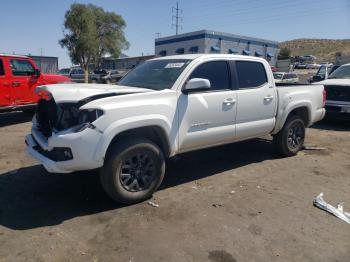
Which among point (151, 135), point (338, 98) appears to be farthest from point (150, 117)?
point (338, 98)

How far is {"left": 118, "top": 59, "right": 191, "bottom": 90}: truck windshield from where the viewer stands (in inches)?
182

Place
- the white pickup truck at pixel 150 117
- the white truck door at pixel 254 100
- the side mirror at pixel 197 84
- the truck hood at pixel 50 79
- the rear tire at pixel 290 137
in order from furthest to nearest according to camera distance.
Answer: the truck hood at pixel 50 79, the rear tire at pixel 290 137, the white truck door at pixel 254 100, the side mirror at pixel 197 84, the white pickup truck at pixel 150 117

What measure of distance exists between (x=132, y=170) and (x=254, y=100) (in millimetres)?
2431

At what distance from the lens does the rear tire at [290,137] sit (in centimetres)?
616

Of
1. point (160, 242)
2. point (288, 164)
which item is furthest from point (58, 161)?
point (288, 164)

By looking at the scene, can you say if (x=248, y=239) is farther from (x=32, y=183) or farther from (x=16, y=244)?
(x=32, y=183)

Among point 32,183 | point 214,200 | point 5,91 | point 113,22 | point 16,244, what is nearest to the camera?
point 16,244

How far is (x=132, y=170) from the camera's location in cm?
410

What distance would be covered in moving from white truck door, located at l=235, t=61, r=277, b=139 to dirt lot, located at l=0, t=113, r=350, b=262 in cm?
74

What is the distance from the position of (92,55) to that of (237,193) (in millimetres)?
40616

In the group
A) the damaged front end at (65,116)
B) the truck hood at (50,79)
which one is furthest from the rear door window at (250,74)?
the truck hood at (50,79)

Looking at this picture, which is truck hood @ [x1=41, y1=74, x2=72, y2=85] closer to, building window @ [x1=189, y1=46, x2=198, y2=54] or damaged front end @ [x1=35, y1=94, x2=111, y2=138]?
damaged front end @ [x1=35, y1=94, x2=111, y2=138]

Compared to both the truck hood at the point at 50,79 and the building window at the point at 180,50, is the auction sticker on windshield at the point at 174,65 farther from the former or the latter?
the building window at the point at 180,50

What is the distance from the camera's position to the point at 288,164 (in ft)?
19.6
